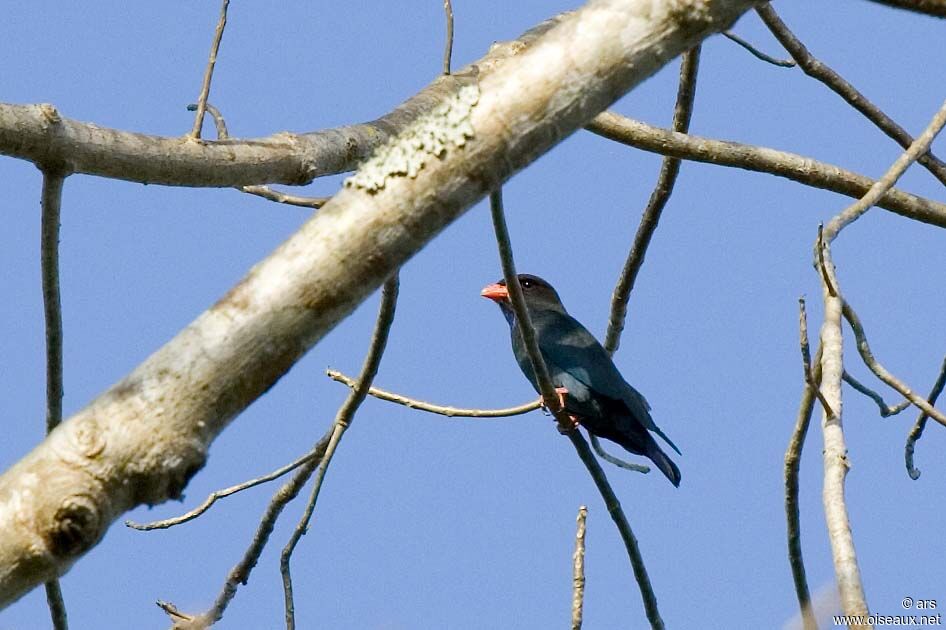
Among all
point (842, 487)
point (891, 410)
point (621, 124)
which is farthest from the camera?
point (621, 124)

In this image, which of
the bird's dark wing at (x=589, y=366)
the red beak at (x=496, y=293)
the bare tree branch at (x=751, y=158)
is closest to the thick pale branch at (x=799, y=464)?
the bare tree branch at (x=751, y=158)

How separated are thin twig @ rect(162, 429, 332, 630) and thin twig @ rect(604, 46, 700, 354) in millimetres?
1686

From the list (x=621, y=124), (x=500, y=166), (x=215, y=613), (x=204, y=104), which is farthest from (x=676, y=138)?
(x=500, y=166)

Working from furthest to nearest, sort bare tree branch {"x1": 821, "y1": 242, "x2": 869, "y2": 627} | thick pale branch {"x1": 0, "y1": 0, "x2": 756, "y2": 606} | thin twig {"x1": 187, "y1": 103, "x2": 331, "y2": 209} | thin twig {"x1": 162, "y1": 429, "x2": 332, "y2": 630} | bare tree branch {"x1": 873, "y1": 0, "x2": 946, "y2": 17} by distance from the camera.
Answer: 1. thin twig {"x1": 187, "y1": 103, "x2": 331, "y2": 209}
2. thin twig {"x1": 162, "y1": 429, "x2": 332, "y2": 630}
3. bare tree branch {"x1": 821, "y1": 242, "x2": 869, "y2": 627}
4. bare tree branch {"x1": 873, "y1": 0, "x2": 946, "y2": 17}
5. thick pale branch {"x1": 0, "y1": 0, "x2": 756, "y2": 606}

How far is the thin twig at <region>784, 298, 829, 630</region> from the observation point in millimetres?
2900

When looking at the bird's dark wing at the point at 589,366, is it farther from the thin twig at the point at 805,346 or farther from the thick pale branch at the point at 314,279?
the thick pale branch at the point at 314,279

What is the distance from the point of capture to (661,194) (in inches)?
199

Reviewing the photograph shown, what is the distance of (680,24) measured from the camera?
1.89m

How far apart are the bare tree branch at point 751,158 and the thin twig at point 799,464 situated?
5.31ft

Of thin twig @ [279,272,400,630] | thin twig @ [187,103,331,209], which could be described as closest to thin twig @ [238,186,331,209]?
thin twig @ [187,103,331,209]

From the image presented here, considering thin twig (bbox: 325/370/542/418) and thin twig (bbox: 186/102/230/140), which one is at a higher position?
thin twig (bbox: 186/102/230/140)

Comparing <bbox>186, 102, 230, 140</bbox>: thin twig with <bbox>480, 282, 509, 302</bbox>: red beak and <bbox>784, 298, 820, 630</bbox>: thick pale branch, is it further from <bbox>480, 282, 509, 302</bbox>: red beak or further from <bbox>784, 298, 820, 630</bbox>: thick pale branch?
<bbox>480, 282, 509, 302</bbox>: red beak

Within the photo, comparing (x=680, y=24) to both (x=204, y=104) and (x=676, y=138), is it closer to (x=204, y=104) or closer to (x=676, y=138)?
(x=204, y=104)

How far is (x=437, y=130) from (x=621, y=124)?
9.73ft
